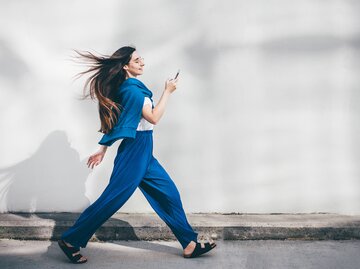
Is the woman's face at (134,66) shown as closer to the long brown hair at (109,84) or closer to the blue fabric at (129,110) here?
the long brown hair at (109,84)

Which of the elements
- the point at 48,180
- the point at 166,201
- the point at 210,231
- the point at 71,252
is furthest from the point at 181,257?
the point at 48,180

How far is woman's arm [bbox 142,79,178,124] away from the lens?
16.0 ft

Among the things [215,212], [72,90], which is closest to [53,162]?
[72,90]

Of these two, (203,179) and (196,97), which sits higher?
(196,97)

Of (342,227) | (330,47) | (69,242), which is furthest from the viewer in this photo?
(330,47)

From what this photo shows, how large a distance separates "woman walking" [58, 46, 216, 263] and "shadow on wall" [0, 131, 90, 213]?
1.08 meters

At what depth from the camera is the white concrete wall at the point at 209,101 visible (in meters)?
6.06

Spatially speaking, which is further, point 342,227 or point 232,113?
point 232,113

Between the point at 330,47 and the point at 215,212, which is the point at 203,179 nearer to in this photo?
the point at 215,212

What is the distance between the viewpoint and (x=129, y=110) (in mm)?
4953

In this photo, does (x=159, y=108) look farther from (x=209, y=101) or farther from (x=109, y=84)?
(x=209, y=101)

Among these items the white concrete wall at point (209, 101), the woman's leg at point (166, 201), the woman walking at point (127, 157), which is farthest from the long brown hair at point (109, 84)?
the white concrete wall at point (209, 101)

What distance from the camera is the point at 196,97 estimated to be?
6102 mm

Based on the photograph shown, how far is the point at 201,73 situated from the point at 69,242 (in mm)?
1984
